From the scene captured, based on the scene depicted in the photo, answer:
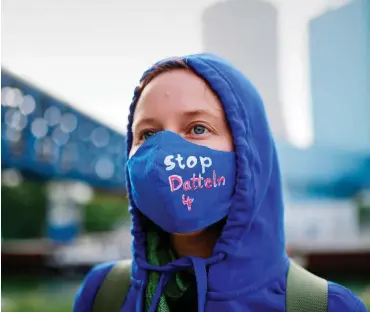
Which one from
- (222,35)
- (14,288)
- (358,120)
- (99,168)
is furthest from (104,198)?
(222,35)

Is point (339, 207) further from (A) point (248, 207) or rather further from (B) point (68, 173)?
(A) point (248, 207)

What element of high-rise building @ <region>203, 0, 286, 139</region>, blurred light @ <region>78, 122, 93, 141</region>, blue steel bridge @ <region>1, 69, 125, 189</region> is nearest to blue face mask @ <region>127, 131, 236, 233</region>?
high-rise building @ <region>203, 0, 286, 139</region>

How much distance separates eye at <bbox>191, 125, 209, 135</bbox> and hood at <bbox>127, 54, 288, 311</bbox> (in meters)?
0.04

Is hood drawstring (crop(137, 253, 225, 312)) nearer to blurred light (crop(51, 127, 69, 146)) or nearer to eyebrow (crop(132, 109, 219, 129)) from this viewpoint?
eyebrow (crop(132, 109, 219, 129))

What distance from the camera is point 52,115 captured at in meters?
5.21

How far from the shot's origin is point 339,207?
216 inches

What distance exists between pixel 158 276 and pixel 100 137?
213 inches

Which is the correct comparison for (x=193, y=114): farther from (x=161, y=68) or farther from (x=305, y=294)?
(x=305, y=294)

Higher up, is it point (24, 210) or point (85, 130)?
point (85, 130)

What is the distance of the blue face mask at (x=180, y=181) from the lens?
73 cm

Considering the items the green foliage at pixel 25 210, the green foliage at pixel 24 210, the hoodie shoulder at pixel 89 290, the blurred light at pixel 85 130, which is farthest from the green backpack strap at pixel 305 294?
the green foliage at pixel 25 210

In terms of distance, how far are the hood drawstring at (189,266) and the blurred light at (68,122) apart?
4.76 meters

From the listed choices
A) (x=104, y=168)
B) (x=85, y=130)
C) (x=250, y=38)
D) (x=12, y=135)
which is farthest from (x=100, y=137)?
(x=250, y=38)

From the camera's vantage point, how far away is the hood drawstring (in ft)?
2.46
